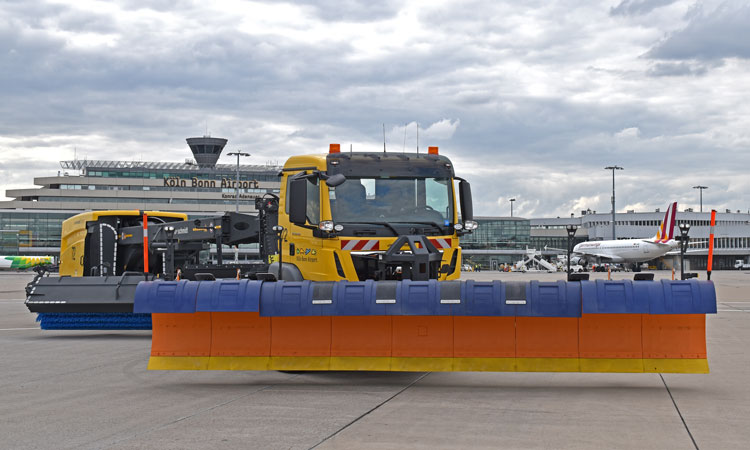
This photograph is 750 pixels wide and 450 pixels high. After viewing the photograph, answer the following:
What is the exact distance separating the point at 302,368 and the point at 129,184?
122m

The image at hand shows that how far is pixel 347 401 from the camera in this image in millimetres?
9438

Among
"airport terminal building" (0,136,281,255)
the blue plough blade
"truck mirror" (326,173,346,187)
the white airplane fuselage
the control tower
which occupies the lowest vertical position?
the blue plough blade

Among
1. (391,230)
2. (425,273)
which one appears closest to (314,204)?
(391,230)

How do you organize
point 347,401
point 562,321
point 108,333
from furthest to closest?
point 108,333 < point 562,321 < point 347,401

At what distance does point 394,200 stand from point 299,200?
1346 mm

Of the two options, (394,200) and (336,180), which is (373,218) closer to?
(394,200)

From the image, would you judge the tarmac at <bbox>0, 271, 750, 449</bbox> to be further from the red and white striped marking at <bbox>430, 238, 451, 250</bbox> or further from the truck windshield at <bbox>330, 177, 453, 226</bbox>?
the truck windshield at <bbox>330, 177, 453, 226</bbox>

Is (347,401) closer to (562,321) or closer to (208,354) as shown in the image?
(208,354)

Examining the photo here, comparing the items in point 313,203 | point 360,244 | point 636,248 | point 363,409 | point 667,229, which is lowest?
point 363,409

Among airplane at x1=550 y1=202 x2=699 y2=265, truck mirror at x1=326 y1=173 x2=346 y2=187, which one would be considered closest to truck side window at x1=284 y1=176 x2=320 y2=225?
truck mirror at x1=326 y1=173 x2=346 y2=187

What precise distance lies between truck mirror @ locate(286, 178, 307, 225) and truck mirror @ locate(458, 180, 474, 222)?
2.28m

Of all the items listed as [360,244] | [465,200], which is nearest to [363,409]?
[360,244]

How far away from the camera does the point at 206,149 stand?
133m

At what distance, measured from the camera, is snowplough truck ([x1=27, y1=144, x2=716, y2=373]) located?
9.87 meters
